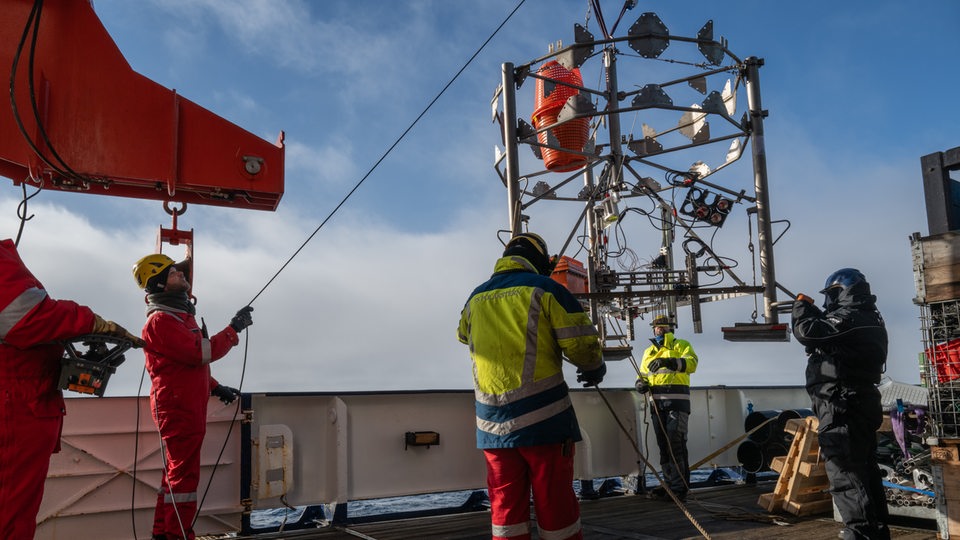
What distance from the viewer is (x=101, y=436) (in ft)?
17.4

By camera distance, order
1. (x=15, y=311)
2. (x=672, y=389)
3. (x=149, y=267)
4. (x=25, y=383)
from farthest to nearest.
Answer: (x=672, y=389) → (x=149, y=267) → (x=25, y=383) → (x=15, y=311)

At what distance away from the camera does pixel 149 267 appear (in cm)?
472

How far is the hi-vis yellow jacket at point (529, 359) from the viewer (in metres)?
3.30

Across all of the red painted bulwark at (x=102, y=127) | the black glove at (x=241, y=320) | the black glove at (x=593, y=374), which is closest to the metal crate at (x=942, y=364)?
the black glove at (x=593, y=374)

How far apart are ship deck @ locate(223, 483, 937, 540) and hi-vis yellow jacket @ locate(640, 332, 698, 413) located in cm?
102

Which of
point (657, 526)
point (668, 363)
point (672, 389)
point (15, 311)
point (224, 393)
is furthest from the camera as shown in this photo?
point (672, 389)

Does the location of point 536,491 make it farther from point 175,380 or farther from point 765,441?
point 765,441

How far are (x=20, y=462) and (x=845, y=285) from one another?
4876 millimetres

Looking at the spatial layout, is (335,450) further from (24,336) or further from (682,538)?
(24,336)

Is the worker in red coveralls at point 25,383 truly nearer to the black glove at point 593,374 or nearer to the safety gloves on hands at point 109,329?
the safety gloves on hands at point 109,329

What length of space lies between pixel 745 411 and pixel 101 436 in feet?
25.1

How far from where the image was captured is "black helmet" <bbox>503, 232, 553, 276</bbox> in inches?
151

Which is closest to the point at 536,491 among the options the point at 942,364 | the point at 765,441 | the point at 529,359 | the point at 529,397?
the point at 529,397

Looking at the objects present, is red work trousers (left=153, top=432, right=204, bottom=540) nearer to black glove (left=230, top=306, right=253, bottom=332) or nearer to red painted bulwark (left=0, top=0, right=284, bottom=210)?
black glove (left=230, top=306, right=253, bottom=332)
